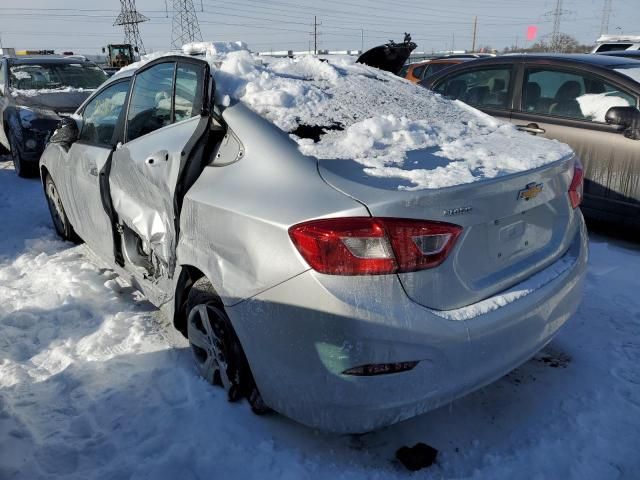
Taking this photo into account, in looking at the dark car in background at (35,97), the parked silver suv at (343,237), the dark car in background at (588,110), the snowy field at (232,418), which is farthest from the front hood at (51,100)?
the dark car in background at (588,110)

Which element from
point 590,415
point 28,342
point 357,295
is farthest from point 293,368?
point 28,342

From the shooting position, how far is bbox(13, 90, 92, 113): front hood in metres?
7.96

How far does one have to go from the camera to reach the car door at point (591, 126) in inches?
179

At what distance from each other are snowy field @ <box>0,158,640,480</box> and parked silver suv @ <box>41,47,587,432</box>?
23cm

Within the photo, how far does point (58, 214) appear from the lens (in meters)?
4.93

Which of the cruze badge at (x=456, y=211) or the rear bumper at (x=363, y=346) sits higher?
the cruze badge at (x=456, y=211)

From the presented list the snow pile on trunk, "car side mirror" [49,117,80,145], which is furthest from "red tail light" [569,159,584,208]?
"car side mirror" [49,117,80,145]

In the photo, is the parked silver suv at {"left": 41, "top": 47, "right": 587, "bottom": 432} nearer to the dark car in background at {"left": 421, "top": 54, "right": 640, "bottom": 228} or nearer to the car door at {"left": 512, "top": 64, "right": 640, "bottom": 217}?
the dark car in background at {"left": 421, "top": 54, "right": 640, "bottom": 228}

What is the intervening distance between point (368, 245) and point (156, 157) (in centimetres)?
144

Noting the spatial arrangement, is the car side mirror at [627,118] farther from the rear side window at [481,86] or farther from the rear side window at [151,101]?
the rear side window at [151,101]

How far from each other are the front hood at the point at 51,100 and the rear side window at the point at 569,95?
6599 mm

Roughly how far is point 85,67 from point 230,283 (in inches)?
341

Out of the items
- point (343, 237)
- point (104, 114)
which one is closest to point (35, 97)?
point (104, 114)

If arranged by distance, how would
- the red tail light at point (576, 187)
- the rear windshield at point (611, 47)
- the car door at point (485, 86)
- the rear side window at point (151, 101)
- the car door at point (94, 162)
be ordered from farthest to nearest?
the rear windshield at point (611, 47) < the car door at point (485, 86) < the car door at point (94, 162) < the rear side window at point (151, 101) < the red tail light at point (576, 187)
